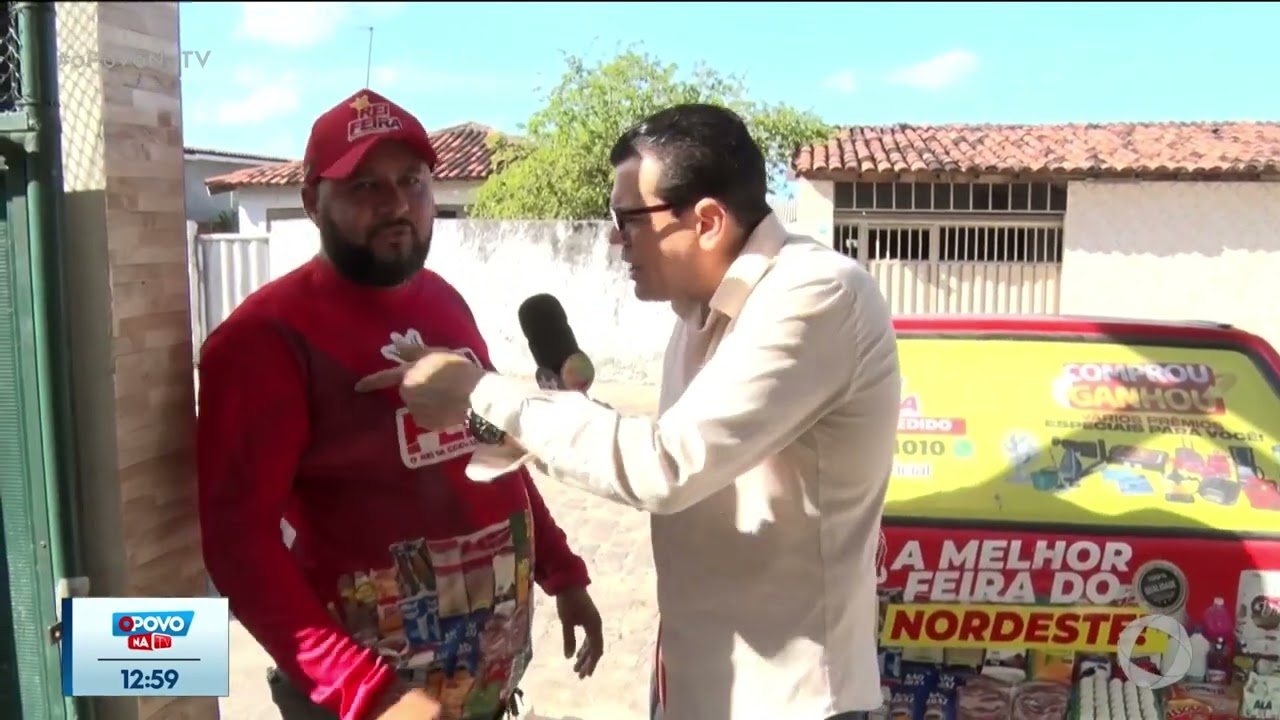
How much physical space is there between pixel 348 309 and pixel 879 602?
4.58 feet

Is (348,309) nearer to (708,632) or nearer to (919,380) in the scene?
(708,632)

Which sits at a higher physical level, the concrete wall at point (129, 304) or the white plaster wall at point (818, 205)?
the white plaster wall at point (818, 205)

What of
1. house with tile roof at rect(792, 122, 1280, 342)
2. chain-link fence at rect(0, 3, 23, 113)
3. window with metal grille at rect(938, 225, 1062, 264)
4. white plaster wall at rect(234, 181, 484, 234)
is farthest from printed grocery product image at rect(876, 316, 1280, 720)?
white plaster wall at rect(234, 181, 484, 234)

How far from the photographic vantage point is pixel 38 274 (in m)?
1.93

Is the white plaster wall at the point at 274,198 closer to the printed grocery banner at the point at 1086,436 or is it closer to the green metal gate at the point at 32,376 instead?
the printed grocery banner at the point at 1086,436

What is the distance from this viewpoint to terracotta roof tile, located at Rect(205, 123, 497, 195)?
17312 millimetres

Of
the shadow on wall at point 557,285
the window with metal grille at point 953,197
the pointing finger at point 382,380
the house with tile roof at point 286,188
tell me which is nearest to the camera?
the pointing finger at point 382,380

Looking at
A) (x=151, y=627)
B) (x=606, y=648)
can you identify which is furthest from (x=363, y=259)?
(x=606, y=648)

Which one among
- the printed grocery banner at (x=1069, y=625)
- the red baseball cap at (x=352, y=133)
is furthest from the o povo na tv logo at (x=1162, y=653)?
the red baseball cap at (x=352, y=133)

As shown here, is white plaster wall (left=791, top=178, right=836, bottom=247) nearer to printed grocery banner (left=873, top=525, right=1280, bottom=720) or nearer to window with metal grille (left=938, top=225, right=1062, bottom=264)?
window with metal grille (left=938, top=225, right=1062, bottom=264)

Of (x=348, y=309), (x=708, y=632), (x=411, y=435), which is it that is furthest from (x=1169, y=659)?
(x=348, y=309)

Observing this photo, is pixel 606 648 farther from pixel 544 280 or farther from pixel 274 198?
pixel 274 198

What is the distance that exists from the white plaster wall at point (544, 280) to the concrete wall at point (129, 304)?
10.0 m

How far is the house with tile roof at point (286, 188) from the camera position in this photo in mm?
17297
